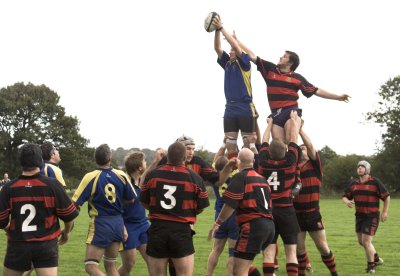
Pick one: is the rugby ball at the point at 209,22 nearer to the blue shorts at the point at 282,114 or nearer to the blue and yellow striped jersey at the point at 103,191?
the blue shorts at the point at 282,114

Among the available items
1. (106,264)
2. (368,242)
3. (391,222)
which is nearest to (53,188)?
(106,264)

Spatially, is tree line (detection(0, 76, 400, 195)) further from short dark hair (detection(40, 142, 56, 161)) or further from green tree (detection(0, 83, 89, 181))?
short dark hair (detection(40, 142, 56, 161))

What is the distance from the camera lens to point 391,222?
26594mm

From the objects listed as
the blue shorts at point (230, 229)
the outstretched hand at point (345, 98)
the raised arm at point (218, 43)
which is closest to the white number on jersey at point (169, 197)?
the blue shorts at point (230, 229)

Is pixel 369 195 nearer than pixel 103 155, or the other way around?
pixel 103 155

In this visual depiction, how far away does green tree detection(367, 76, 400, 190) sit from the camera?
6819cm

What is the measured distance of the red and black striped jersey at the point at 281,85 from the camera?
1055 centimetres

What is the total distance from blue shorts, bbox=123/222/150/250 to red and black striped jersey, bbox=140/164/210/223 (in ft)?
6.37

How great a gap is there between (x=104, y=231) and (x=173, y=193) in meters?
1.56

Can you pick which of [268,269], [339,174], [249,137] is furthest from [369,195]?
[339,174]

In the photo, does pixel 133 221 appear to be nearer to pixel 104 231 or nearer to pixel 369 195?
pixel 104 231

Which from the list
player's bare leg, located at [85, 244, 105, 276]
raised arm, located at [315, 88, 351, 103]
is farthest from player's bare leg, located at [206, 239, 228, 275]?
raised arm, located at [315, 88, 351, 103]

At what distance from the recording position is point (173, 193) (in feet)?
25.3

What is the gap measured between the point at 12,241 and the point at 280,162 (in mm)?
4427
